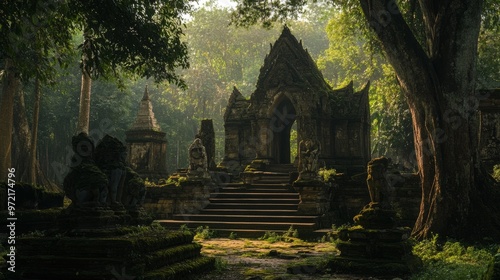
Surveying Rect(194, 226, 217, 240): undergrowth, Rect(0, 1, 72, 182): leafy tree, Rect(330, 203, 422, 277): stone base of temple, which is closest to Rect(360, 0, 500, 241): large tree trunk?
Rect(330, 203, 422, 277): stone base of temple

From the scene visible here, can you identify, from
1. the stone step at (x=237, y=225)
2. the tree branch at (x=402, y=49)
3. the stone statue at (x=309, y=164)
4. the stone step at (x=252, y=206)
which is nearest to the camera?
the tree branch at (x=402, y=49)

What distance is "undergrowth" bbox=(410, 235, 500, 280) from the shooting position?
681 cm

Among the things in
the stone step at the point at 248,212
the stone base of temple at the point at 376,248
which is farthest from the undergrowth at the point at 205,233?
the stone base of temple at the point at 376,248

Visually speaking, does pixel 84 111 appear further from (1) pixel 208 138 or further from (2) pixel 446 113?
(2) pixel 446 113

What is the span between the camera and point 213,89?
47.6 meters

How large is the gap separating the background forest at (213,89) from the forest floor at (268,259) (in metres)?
6.22

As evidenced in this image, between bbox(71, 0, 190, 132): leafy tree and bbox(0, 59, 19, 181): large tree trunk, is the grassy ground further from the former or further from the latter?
bbox(0, 59, 19, 181): large tree trunk

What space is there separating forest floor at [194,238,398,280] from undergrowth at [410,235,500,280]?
102cm

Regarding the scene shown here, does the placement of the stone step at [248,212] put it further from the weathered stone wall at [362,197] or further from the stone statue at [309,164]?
the weathered stone wall at [362,197]

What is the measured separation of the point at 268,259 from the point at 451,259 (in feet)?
10.6

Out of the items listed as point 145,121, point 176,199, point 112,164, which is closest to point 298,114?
point 176,199

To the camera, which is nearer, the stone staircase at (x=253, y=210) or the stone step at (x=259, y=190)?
the stone staircase at (x=253, y=210)

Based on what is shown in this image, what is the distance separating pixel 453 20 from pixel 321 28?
1914 inches

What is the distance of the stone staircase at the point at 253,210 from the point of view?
1393 cm
